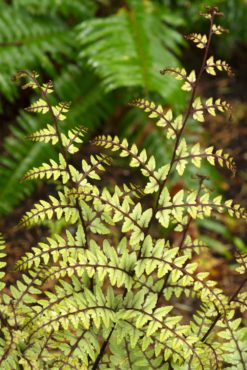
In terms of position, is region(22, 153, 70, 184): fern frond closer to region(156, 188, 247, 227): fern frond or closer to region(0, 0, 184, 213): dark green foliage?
region(156, 188, 247, 227): fern frond

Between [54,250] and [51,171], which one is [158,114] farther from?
[54,250]

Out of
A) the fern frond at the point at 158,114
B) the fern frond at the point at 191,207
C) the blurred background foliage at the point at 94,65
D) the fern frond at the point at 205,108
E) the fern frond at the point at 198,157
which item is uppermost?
the blurred background foliage at the point at 94,65

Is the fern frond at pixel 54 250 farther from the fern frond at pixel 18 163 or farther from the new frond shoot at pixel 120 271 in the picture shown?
the fern frond at pixel 18 163

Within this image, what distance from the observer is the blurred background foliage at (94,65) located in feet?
12.0

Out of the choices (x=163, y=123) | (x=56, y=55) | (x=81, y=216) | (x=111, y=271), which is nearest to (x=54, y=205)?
(x=81, y=216)

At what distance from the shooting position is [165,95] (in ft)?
11.6

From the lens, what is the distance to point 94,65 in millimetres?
3709

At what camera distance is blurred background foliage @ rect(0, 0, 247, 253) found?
12.0 feet

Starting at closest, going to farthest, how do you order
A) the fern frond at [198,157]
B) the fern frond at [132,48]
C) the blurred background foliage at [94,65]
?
the fern frond at [198,157], the fern frond at [132,48], the blurred background foliage at [94,65]

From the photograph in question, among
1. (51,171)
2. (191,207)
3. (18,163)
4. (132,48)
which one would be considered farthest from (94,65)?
(191,207)

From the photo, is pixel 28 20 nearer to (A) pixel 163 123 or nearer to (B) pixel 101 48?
(B) pixel 101 48

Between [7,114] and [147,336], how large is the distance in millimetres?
3060

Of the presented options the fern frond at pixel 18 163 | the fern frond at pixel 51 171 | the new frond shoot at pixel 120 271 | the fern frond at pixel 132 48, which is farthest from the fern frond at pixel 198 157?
the fern frond at pixel 18 163

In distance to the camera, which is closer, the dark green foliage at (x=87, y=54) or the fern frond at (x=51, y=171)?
the fern frond at (x=51, y=171)
